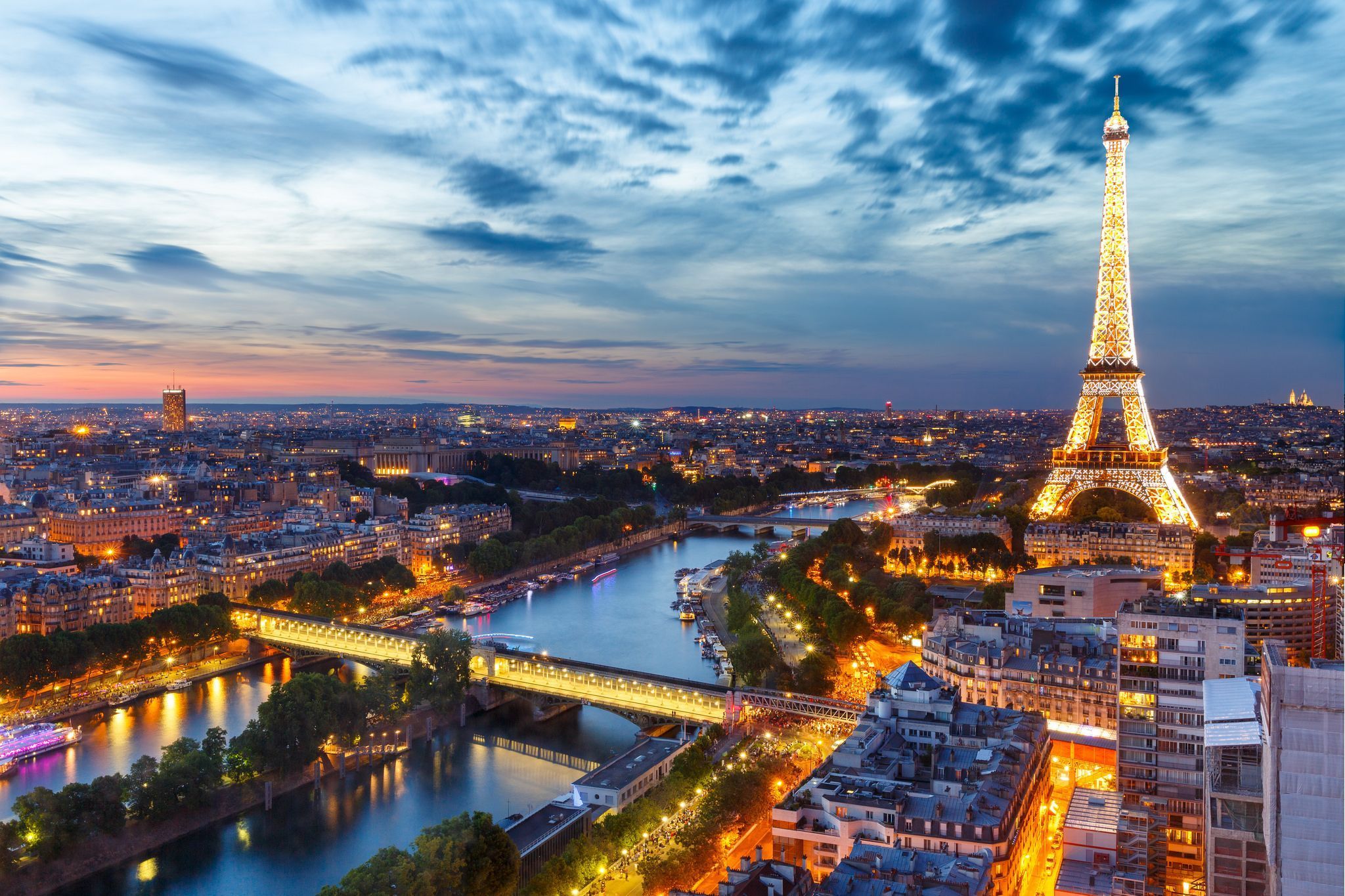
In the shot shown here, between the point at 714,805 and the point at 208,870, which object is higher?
the point at 714,805

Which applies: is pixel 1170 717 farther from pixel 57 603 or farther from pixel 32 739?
pixel 57 603

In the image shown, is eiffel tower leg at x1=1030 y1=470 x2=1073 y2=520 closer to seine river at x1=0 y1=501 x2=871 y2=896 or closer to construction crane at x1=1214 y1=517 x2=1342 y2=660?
construction crane at x1=1214 y1=517 x2=1342 y2=660

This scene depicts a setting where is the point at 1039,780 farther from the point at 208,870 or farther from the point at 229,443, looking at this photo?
the point at 229,443

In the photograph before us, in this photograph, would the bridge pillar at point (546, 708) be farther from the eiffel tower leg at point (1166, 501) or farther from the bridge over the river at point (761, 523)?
the bridge over the river at point (761, 523)

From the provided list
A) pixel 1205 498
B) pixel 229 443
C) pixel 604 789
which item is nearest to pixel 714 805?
pixel 604 789

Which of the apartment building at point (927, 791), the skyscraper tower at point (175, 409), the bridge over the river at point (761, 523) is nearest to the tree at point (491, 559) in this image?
the bridge over the river at point (761, 523)
